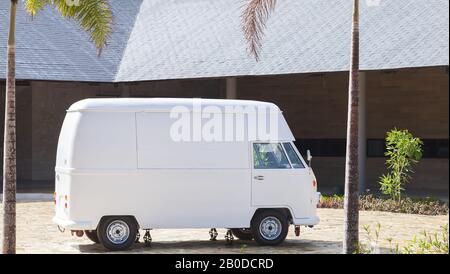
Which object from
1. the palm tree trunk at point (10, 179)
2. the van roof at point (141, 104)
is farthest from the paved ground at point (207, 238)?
the van roof at point (141, 104)

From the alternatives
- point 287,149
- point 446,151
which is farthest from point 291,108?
point 287,149

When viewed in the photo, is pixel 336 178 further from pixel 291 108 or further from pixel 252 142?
pixel 252 142

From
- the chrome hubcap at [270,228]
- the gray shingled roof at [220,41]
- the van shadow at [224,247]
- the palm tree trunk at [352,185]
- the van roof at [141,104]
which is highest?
the gray shingled roof at [220,41]

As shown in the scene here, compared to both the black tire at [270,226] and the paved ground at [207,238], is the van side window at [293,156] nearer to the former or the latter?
the black tire at [270,226]

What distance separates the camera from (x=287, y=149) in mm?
16562

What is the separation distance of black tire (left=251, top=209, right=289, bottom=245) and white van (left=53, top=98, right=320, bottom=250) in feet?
0.06

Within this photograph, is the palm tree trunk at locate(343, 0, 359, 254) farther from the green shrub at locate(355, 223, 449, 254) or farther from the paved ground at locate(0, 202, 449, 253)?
the paved ground at locate(0, 202, 449, 253)

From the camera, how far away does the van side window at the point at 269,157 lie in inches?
644

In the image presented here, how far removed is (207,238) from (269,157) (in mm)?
2391

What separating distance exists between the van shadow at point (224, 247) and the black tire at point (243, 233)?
16cm

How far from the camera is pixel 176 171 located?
624 inches

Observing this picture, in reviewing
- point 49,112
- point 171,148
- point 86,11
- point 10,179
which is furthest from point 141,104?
point 49,112
